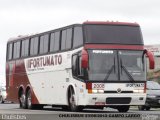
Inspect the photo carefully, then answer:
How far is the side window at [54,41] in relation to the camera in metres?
31.8

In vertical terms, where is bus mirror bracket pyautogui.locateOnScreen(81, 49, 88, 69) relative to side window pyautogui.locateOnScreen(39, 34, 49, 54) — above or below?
below

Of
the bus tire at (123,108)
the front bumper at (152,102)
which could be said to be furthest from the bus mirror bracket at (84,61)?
the front bumper at (152,102)

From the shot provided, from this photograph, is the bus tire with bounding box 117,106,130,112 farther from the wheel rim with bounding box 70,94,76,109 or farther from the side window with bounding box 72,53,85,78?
the side window with bounding box 72,53,85,78

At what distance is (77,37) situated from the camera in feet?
96.7

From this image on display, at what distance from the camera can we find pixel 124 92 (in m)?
28.7

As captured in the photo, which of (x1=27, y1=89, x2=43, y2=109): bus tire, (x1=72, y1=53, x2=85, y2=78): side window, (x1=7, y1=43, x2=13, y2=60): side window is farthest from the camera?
(x1=7, y1=43, x2=13, y2=60): side window

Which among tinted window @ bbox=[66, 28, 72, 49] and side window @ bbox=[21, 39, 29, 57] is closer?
tinted window @ bbox=[66, 28, 72, 49]

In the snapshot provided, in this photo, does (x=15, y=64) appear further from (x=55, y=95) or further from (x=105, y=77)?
(x=105, y=77)

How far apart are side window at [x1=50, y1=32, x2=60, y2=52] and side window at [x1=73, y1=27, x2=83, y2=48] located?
2.11 m

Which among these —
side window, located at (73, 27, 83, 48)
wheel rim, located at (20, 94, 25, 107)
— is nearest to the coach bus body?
side window, located at (73, 27, 83, 48)

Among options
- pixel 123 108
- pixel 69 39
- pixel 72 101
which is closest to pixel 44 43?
pixel 69 39

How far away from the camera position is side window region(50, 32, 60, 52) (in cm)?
3183

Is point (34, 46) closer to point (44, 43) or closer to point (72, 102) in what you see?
point (44, 43)

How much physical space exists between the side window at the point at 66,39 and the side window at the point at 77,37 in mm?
527
